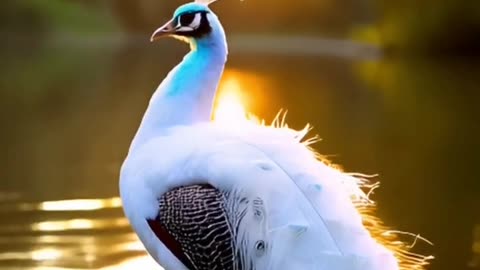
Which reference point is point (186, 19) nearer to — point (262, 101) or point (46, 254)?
point (46, 254)

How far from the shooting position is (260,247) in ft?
3.55

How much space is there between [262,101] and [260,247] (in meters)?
3.85

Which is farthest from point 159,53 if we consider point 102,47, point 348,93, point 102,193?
point 102,193

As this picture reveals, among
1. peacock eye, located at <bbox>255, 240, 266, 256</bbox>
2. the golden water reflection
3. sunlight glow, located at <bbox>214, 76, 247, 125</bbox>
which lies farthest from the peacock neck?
sunlight glow, located at <bbox>214, 76, 247, 125</bbox>

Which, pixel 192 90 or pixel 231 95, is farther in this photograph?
pixel 231 95

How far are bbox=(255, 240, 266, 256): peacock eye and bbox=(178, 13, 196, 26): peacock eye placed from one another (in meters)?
0.32

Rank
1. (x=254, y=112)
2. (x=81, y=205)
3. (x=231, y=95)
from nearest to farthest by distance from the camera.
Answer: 1. (x=81, y=205)
2. (x=254, y=112)
3. (x=231, y=95)

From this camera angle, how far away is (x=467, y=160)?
340 centimetres

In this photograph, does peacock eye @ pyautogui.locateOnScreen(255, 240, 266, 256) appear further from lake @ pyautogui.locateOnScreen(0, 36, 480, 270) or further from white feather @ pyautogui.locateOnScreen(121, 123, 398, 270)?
lake @ pyautogui.locateOnScreen(0, 36, 480, 270)

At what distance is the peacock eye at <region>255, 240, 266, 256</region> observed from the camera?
108cm

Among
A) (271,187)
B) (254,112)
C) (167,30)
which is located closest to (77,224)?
(167,30)

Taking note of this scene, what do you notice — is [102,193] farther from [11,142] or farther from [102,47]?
[102,47]

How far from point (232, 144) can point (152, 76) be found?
5.20 m

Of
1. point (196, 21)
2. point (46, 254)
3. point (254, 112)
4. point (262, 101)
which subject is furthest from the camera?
point (262, 101)
